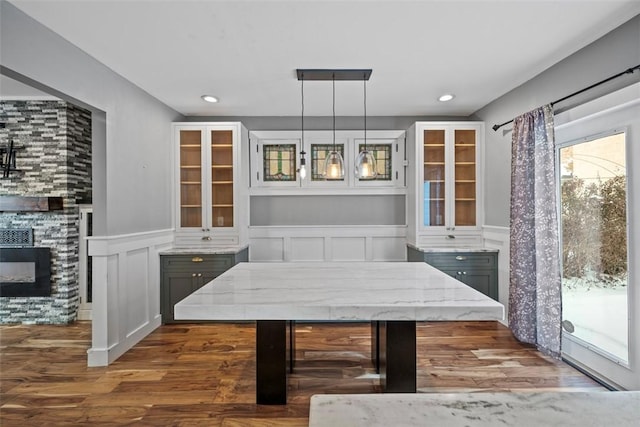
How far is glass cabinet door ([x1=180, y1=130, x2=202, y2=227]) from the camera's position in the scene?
3.95 metres

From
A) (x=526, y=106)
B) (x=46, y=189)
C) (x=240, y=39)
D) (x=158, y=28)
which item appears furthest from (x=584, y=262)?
(x=46, y=189)

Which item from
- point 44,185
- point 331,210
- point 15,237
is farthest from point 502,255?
point 15,237

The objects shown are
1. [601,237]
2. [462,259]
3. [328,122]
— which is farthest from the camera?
[328,122]

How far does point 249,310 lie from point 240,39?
72.5 inches

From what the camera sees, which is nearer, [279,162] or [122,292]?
[122,292]

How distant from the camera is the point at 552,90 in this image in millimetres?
2797

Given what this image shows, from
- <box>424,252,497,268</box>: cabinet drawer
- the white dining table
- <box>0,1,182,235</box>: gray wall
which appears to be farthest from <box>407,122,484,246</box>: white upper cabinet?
<box>0,1,182,235</box>: gray wall

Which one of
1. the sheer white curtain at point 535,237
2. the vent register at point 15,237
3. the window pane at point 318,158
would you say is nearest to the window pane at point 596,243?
the sheer white curtain at point 535,237

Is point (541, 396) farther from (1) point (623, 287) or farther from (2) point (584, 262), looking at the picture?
(2) point (584, 262)

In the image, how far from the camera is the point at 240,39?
91.5 inches

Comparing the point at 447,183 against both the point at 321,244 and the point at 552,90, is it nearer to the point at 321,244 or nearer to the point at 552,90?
the point at 552,90

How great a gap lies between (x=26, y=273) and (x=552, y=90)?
215 inches

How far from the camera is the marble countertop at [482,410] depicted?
1.69 feet

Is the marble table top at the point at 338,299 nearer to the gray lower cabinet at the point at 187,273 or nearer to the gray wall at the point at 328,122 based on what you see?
the gray lower cabinet at the point at 187,273
